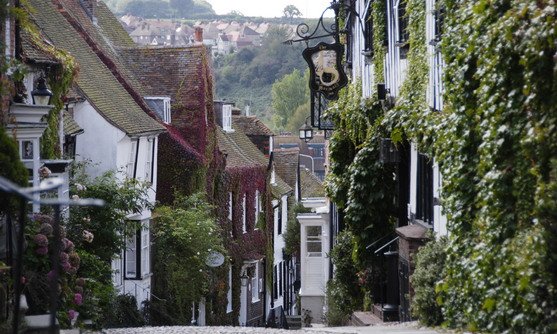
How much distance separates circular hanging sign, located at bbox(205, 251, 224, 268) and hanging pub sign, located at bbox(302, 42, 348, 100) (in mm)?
7506

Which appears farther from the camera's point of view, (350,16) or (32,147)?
(350,16)

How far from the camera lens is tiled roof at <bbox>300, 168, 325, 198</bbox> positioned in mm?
60250

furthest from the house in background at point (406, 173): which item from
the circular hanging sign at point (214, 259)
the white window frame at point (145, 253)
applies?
the circular hanging sign at point (214, 259)

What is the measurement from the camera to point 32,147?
18.5 m

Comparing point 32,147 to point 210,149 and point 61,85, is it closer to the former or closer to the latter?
point 61,85

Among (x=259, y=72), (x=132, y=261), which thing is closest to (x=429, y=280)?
(x=132, y=261)

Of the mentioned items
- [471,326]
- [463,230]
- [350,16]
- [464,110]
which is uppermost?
[350,16]

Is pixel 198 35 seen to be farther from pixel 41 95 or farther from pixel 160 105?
pixel 41 95

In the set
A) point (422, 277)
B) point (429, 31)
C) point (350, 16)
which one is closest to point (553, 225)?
point (422, 277)

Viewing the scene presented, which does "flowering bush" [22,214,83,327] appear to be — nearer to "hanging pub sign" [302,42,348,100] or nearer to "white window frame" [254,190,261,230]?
"hanging pub sign" [302,42,348,100]

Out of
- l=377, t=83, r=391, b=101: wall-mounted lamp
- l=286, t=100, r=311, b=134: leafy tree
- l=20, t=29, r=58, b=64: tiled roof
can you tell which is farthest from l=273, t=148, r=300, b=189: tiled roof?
l=286, t=100, r=311, b=134: leafy tree

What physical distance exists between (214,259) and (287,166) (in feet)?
75.5

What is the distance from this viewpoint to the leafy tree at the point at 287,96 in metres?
116

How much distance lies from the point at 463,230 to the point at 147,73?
2484 centimetres
